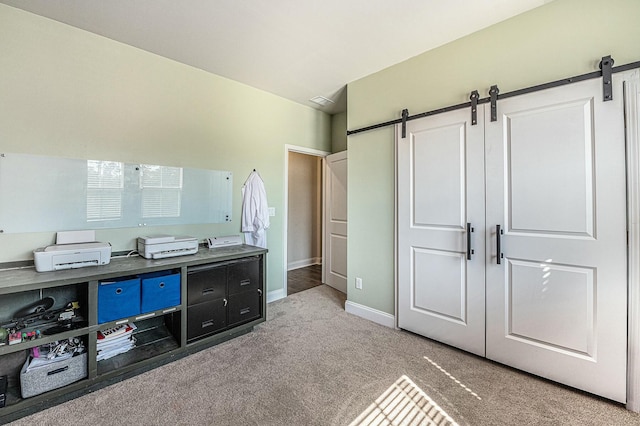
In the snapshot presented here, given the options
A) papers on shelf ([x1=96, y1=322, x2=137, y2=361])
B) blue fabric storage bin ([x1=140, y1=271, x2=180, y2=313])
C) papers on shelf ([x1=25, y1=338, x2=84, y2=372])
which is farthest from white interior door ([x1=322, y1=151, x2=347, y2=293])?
papers on shelf ([x1=25, y1=338, x2=84, y2=372])

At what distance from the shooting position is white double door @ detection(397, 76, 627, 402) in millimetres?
→ 1728

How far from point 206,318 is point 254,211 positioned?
1.33m

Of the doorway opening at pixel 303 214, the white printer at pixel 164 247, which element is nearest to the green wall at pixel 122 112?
the white printer at pixel 164 247

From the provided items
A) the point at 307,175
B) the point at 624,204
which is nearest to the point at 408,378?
the point at 624,204

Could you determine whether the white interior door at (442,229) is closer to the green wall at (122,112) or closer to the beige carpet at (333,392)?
the beige carpet at (333,392)

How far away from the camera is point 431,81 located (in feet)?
8.29

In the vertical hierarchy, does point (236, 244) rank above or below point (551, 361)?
above

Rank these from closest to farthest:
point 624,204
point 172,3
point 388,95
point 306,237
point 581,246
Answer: point 624,204 → point 581,246 → point 172,3 → point 388,95 → point 306,237

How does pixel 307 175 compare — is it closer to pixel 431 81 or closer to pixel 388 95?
pixel 388 95

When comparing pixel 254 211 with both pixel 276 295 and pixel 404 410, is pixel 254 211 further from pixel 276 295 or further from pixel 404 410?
pixel 404 410

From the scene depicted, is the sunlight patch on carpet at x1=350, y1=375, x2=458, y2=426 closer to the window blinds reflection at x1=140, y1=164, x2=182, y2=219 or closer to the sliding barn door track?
the sliding barn door track

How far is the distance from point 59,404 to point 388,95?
3633 millimetres

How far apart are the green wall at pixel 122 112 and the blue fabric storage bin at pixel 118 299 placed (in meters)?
0.61

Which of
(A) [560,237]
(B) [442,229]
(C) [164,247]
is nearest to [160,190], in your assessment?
(C) [164,247]
